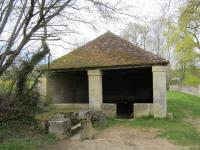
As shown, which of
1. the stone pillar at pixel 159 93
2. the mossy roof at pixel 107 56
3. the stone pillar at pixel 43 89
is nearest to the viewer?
the stone pillar at pixel 159 93

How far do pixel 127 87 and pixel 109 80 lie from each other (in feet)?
4.14

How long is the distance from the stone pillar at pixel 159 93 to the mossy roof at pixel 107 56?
1.29 feet

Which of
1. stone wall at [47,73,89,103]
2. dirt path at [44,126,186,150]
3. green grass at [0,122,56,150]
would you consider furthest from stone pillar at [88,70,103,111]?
green grass at [0,122,56,150]

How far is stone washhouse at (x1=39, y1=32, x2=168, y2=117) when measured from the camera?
16.0 metres

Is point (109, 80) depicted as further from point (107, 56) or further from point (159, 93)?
point (159, 93)

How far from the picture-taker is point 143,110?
16.1m

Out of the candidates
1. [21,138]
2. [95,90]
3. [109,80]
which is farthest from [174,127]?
[109,80]

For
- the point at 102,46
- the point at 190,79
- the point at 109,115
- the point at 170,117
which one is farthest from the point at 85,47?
the point at 190,79

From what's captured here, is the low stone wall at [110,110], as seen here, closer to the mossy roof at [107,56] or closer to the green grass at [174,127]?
the green grass at [174,127]

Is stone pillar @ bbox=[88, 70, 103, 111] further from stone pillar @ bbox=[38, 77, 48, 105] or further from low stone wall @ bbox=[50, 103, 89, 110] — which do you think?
stone pillar @ bbox=[38, 77, 48, 105]

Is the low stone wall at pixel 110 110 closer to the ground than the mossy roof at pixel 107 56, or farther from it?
closer to the ground

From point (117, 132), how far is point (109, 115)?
140 inches

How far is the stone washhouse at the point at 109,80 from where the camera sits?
16.0 meters

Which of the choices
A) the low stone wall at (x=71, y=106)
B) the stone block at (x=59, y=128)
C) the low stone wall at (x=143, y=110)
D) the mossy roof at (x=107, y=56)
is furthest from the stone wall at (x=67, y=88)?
the stone block at (x=59, y=128)
